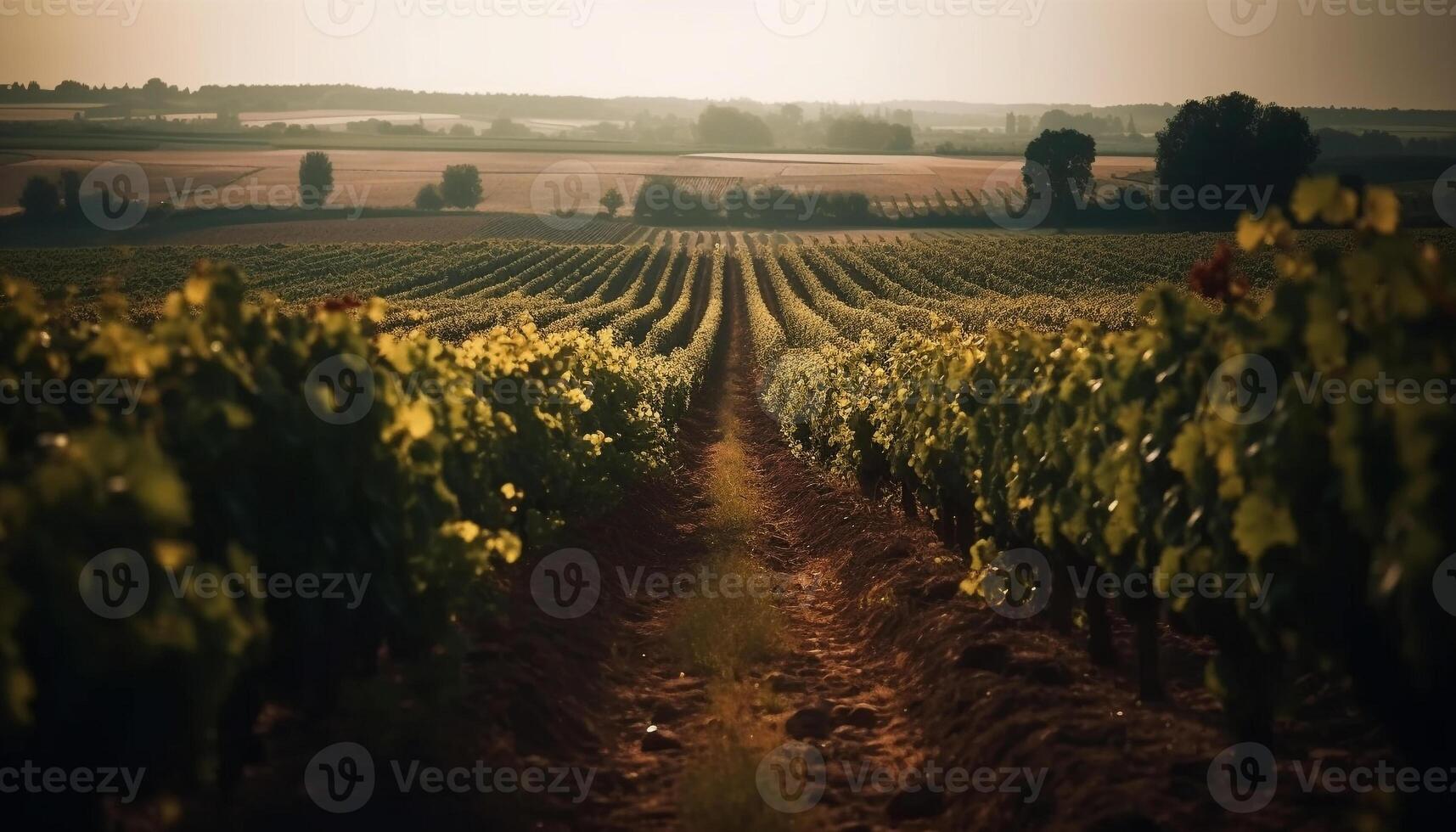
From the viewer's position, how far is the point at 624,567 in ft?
45.1

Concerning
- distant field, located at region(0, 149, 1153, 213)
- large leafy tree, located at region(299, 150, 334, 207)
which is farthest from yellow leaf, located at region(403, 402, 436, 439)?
large leafy tree, located at region(299, 150, 334, 207)

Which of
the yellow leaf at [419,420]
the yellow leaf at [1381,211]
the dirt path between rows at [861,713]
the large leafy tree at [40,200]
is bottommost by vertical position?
the dirt path between rows at [861,713]

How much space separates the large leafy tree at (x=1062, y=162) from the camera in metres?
102

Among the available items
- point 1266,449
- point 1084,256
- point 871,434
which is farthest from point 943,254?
point 1266,449

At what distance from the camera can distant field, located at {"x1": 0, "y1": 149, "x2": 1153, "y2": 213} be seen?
109562 mm

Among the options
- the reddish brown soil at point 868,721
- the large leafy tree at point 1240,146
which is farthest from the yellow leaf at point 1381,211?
the large leafy tree at point 1240,146

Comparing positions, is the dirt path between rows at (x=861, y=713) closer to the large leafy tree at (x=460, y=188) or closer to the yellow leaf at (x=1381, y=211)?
the yellow leaf at (x=1381, y=211)

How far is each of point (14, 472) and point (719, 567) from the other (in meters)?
10.3

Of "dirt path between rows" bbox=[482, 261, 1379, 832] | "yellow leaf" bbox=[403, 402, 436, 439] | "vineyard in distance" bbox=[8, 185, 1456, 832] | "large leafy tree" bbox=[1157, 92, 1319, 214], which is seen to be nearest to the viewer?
"vineyard in distance" bbox=[8, 185, 1456, 832]

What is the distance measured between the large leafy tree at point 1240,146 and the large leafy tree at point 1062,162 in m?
9.38

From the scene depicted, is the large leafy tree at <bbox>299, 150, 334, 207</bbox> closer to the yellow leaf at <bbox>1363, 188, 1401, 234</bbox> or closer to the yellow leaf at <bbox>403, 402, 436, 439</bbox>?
the yellow leaf at <bbox>403, 402, 436, 439</bbox>

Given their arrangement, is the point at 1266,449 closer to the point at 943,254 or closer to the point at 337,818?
the point at 337,818

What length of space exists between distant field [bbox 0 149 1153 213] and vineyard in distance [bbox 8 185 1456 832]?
105 metres

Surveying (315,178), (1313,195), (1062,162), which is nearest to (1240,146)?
Answer: (1062,162)
